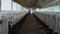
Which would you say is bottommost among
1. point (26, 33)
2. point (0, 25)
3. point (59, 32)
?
point (26, 33)

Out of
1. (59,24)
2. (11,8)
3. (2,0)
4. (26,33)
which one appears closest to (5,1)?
(2,0)

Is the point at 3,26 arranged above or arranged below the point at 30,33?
above

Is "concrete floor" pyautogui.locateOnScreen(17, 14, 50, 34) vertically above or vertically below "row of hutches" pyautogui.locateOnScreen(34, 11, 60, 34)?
below

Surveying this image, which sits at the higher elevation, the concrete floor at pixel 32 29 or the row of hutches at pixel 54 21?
the row of hutches at pixel 54 21

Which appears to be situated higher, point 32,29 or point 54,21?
point 54,21

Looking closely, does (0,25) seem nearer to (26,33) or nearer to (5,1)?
(26,33)

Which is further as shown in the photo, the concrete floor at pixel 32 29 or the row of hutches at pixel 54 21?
the concrete floor at pixel 32 29

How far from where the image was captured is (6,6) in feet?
43.9

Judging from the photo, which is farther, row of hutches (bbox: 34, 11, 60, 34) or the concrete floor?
the concrete floor

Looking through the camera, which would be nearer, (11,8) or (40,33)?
(40,33)

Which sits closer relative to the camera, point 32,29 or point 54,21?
point 54,21

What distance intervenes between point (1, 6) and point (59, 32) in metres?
10.6

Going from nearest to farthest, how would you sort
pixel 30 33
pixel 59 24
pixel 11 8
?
1. pixel 59 24
2. pixel 30 33
3. pixel 11 8

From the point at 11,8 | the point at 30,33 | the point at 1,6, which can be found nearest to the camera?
the point at 30,33
